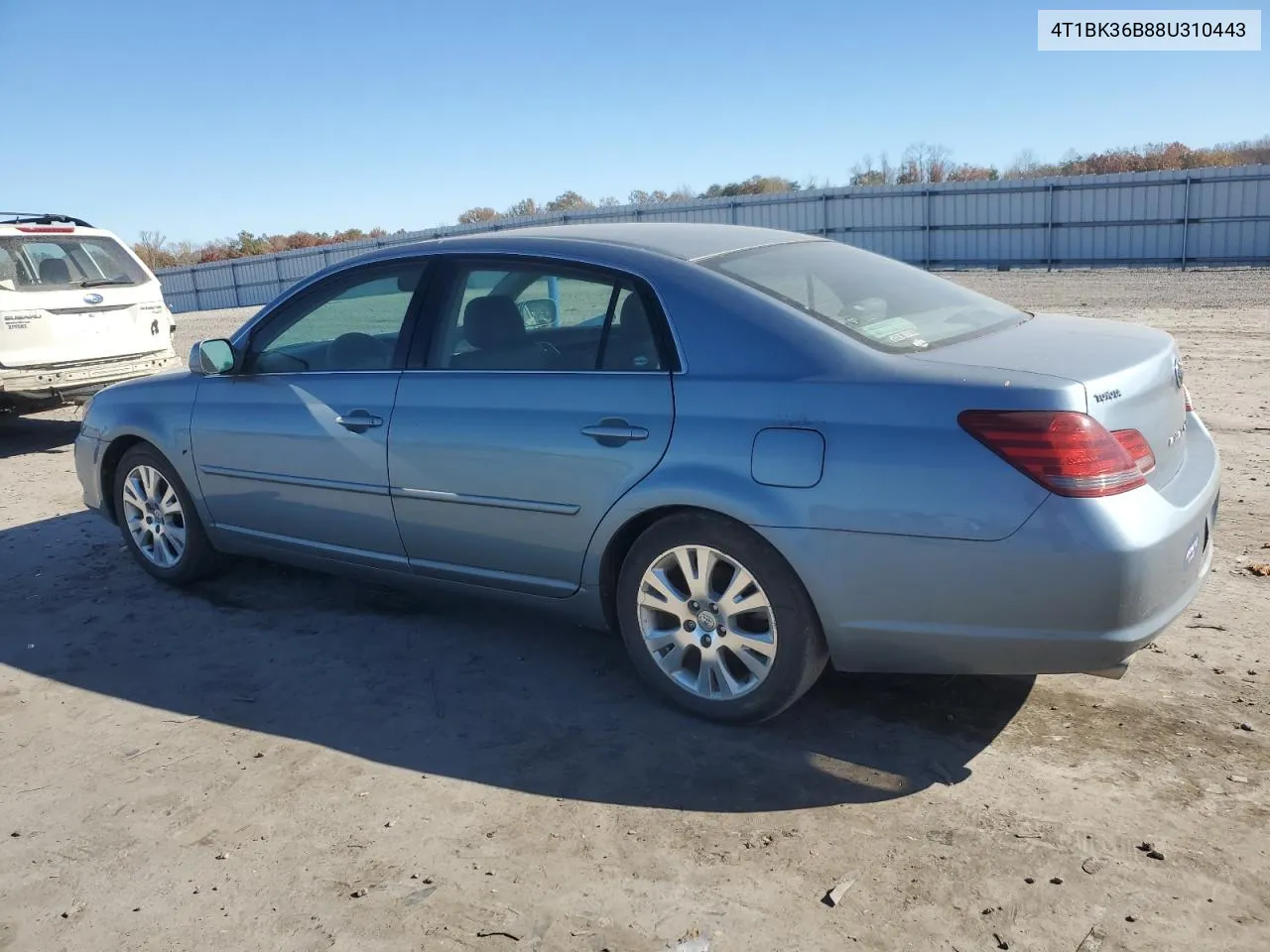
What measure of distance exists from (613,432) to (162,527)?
2.92 metres

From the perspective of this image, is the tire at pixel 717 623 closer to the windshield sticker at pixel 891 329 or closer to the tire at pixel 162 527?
the windshield sticker at pixel 891 329

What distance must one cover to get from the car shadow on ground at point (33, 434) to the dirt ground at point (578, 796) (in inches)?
217

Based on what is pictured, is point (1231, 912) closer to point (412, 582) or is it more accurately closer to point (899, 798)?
point (899, 798)

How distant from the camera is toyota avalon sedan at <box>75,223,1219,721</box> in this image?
10.3ft

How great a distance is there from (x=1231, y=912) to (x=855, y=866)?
895 millimetres

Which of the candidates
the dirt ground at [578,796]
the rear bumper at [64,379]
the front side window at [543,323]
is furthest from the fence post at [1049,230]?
the front side window at [543,323]

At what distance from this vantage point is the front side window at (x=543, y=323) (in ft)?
12.8

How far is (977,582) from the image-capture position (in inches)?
125

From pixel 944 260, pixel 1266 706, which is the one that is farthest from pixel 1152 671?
pixel 944 260

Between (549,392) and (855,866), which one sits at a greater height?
(549,392)

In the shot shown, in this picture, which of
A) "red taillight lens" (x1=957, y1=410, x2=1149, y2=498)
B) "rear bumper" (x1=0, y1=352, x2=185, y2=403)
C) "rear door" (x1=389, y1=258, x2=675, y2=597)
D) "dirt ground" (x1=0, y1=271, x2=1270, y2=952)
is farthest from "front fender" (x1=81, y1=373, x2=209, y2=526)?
"rear bumper" (x1=0, y1=352, x2=185, y2=403)

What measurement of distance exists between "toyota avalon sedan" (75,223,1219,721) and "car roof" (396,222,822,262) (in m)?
0.03

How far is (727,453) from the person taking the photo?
Answer: 3.51m

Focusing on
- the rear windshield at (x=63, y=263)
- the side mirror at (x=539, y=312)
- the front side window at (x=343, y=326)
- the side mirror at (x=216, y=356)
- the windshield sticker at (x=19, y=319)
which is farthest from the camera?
the rear windshield at (x=63, y=263)
